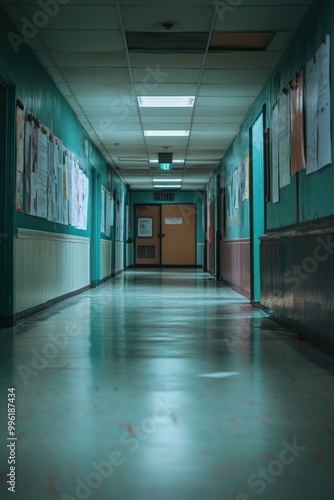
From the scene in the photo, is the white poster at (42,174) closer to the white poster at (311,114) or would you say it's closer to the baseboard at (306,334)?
the baseboard at (306,334)

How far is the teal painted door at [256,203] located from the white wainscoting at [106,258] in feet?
17.8

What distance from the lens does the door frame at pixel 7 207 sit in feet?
18.8

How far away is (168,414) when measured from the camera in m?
2.76

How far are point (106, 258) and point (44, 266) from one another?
24.0 feet

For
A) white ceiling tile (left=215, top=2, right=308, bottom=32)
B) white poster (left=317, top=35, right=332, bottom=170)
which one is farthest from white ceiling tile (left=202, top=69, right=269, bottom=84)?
white poster (left=317, top=35, right=332, bottom=170)

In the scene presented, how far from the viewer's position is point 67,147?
29.3 feet

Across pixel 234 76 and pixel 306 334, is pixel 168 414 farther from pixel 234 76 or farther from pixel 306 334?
pixel 234 76

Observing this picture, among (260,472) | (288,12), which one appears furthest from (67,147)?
(260,472)

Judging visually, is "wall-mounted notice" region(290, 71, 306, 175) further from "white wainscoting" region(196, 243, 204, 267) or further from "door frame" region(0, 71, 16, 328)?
"white wainscoting" region(196, 243, 204, 267)

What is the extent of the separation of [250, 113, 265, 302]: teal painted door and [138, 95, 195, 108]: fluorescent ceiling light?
1.02 m

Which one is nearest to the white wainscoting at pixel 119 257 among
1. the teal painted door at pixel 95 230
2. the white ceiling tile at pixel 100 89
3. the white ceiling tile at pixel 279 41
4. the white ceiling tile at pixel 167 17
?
the teal painted door at pixel 95 230

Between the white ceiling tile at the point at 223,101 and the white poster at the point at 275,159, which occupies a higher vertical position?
the white ceiling tile at the point at 223,101

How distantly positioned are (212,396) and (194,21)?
12.4 feet

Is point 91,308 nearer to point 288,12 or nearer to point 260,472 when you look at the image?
point 288,12
